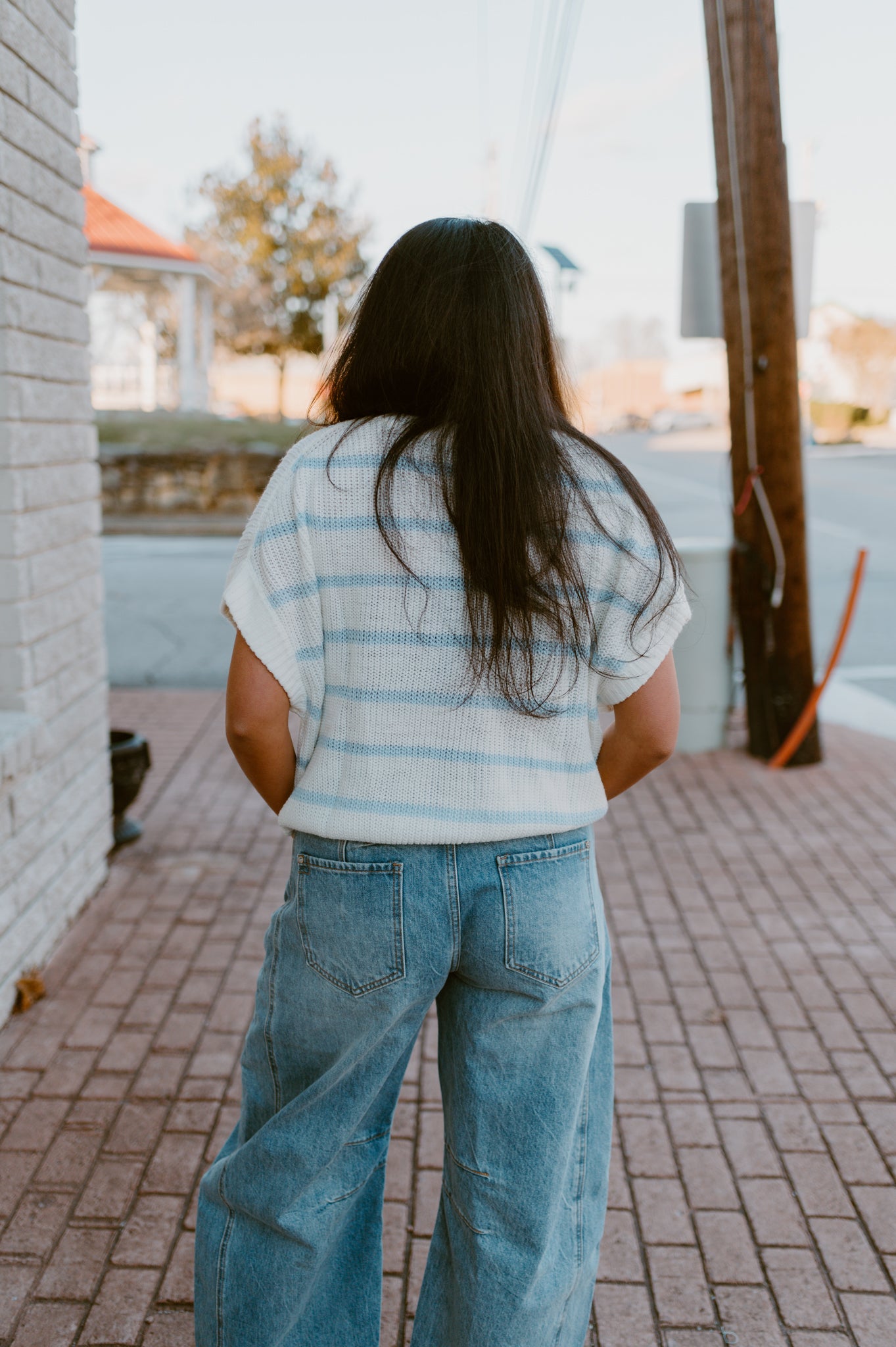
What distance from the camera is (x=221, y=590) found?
36.8 ft

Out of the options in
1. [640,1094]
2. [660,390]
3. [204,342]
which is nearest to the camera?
[640,1094]

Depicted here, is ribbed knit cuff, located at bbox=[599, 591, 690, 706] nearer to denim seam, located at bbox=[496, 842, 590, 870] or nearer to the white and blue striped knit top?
the white and blue striped knit top

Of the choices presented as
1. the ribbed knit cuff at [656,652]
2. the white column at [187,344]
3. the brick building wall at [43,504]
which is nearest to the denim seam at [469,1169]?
the ribbed knit cuff at [656,652]

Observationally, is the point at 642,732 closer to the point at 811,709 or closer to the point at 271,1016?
the point at 271,1016

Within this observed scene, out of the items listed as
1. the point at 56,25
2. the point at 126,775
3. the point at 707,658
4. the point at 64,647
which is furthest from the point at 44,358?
the point at 707,658

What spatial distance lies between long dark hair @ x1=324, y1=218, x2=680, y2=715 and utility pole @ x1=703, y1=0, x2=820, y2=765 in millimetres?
4299

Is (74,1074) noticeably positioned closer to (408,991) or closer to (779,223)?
(408,991)

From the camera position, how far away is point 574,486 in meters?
Result: 1.44

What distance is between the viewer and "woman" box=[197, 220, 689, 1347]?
1.43 meters

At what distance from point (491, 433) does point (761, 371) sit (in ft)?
14.6

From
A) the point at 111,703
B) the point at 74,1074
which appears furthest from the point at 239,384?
the point at 74,1074

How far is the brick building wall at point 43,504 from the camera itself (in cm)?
317

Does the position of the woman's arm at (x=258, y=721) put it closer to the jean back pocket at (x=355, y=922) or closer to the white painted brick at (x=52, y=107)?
the jean back pocket at (x=355, y=922)

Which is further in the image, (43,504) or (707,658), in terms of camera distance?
(707,658)
